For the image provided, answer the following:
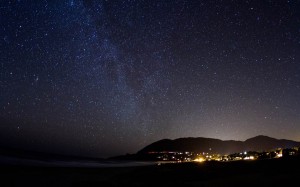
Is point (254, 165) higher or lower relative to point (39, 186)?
higher

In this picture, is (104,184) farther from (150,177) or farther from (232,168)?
(232,168)

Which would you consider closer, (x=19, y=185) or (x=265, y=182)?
(x=265, y=182)

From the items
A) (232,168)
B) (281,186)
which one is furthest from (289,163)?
(281,186)

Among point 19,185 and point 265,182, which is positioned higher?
point 265,182

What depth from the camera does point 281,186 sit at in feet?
43.6

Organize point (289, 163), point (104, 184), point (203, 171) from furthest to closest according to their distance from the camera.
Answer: point (203, 171), point (289, 163), point (104, 184)


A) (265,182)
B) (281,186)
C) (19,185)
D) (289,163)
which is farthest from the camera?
(19,185)

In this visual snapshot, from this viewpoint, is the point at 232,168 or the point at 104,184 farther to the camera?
the point at 232,168

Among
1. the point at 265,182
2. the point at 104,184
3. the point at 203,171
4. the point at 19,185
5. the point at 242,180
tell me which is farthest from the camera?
the point at 203,171

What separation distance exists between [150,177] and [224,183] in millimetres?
7428

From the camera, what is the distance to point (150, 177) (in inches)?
881

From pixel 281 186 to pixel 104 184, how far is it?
400 inches

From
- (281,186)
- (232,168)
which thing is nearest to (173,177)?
(232,168)

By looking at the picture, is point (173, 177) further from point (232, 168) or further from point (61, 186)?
point (61, 186)
